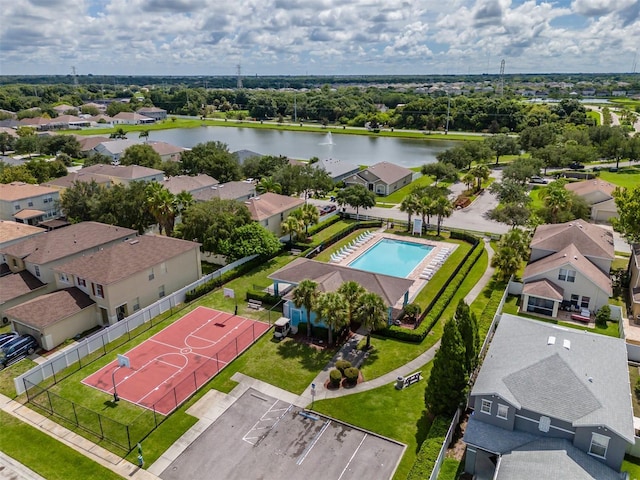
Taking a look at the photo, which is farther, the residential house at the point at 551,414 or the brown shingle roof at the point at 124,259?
the brown shingle roof at the point at 124,259

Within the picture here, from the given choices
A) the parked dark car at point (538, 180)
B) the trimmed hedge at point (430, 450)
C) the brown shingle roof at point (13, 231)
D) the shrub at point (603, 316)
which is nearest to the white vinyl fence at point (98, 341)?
the brown shingle roof at point (13, 231)

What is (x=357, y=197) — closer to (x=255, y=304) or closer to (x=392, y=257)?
(x=392, y=257)

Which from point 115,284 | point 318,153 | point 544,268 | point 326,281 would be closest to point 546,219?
point 544,268

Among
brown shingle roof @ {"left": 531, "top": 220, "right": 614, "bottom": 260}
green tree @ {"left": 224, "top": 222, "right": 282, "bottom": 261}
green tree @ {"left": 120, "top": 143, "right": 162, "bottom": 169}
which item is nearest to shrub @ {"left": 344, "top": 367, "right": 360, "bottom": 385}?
green tree @ {"left": 224, "top": 222, "right": 282, "bottom": 261}

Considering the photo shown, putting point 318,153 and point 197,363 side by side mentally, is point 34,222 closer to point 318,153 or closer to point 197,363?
point 197,363

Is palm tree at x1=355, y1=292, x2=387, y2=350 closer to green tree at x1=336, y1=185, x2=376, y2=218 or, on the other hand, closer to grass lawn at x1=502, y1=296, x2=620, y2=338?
grass lawn at x1=502, y1=296, x2=620, y2=338

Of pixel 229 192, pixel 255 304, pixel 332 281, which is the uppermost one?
pixel 229 192

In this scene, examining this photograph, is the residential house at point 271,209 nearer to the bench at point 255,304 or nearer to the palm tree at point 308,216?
the palm tree at point 308,216

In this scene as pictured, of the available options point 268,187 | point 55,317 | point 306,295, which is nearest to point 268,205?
point 268,187
